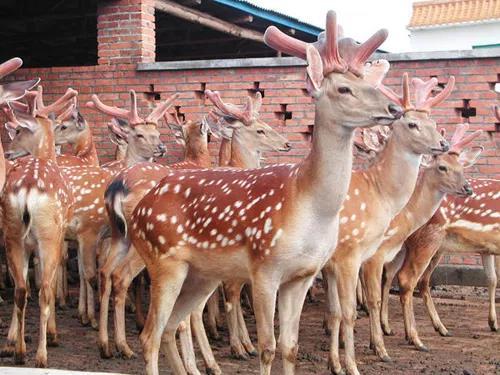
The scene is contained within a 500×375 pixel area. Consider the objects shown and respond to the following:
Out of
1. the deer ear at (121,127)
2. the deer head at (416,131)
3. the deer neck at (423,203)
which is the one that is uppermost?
the deer head at (416,131)

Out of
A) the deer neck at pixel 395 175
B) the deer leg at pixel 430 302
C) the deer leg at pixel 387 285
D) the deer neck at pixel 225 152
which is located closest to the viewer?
the deer neck at pixel 395 175

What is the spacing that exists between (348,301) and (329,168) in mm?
2010

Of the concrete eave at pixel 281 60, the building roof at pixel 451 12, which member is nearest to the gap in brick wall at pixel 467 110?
the concrete eave at pixel 281 60

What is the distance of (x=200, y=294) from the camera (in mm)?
6961

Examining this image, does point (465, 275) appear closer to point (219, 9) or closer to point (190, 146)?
point (190, 146)

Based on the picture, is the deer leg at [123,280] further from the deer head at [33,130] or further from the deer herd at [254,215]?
the deer head at [33,130]

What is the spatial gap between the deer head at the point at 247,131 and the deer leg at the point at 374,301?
209 centimetres

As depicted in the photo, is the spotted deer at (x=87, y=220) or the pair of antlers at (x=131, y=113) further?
the pair of antlers at (x=131, y=113)

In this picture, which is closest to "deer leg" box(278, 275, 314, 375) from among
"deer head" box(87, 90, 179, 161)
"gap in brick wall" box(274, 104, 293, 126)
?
"deer head" box(87, 90, 179, 161)

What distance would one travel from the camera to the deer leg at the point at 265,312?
20.4 ft

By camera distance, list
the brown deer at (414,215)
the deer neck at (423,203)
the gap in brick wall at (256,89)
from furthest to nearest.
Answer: the gap in brick wall at (256,89)
the deer neck at (423,203)
the brown deer at (414,215)

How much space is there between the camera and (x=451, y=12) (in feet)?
108

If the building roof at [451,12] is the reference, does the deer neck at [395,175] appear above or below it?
below

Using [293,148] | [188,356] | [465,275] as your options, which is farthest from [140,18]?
[188,356]
